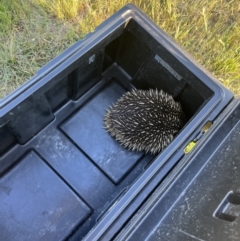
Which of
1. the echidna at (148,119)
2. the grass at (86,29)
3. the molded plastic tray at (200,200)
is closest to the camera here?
the molded plastic tray at (200,200)

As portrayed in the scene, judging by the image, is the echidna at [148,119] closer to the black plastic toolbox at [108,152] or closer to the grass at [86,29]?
the black plastic toolbox at [108,152]

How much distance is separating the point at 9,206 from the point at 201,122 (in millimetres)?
707

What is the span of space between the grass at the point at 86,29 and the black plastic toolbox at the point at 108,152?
20 cm

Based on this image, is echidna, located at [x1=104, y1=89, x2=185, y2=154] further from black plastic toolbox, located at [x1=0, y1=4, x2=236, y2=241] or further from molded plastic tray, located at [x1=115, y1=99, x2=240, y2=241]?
molded plastic tray, located at [x1=115, y1=99, x2=240, y2=241]

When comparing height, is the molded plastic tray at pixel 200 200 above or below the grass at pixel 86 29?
below

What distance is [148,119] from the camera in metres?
1.20

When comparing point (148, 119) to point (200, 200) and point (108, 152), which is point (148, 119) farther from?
point (200, 200)

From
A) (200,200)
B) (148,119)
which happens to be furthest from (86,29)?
(200,200)

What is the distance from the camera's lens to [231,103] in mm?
998

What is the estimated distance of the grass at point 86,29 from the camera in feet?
4.33

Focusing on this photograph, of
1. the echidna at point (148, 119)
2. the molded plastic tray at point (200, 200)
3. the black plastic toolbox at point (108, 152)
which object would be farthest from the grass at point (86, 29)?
the molded plastic tray at point (200, 200)

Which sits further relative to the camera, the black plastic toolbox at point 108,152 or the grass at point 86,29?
the grass at point 86,29

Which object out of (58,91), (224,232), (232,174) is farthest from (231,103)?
(58,91)

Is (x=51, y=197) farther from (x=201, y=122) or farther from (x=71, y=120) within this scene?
(x=201, y=122)
